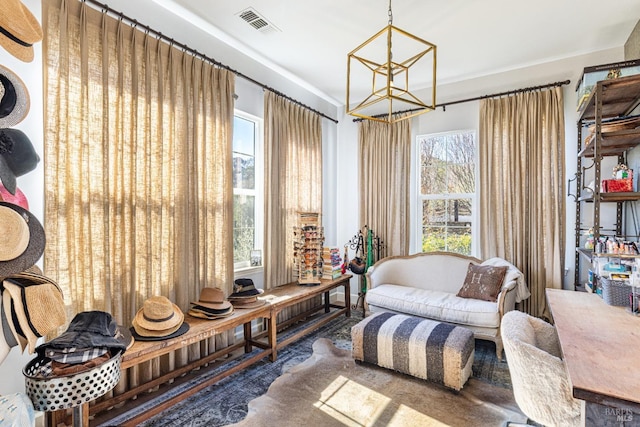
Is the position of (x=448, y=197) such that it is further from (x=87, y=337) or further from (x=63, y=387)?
(x=63, y=387)

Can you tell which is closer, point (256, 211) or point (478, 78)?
point (256, 211)

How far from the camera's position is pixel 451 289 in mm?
3568

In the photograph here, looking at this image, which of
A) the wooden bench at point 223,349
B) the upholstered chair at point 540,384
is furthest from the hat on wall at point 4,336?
the upholstered chair at point 540,384

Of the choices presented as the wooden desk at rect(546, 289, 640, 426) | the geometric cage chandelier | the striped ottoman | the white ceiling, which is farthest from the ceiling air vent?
the wooden desk at rect(546, 289, 640, 426)

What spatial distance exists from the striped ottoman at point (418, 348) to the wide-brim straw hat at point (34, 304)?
2116 millimetres

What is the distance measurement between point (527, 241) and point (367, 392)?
236 cm

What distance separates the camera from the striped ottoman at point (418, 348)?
232 centimetres

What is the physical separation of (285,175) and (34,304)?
9.50ft

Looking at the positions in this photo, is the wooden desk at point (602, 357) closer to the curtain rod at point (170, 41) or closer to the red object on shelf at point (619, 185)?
the red object on shelf at point (619, 185)

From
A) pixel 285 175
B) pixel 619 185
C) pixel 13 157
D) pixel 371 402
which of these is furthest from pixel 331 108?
pixel 13 157

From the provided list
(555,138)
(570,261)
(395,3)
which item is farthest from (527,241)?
(395,3)

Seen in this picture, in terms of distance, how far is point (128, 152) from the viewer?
2.26 m

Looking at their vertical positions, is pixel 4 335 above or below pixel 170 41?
below

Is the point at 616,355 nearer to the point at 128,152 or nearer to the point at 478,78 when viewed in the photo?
the point at 128,152
